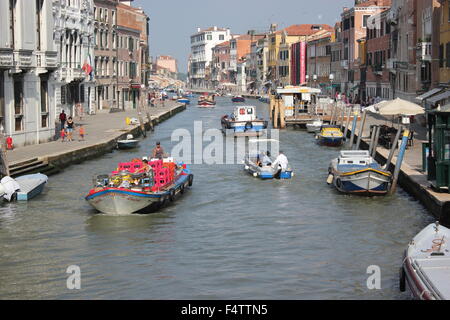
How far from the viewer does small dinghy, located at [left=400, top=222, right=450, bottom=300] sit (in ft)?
40.3

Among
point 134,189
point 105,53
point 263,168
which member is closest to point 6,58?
point 263,168

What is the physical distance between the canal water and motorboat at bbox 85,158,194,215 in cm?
35

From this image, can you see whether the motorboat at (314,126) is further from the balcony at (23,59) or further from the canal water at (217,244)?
the canal water at (217,244)

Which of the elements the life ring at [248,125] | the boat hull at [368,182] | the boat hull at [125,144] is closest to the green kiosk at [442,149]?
the boat hull at [368,182]

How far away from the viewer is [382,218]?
2258 cm

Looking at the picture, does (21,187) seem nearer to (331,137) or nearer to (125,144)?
(125,144)

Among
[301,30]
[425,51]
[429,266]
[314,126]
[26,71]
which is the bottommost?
[429,266]

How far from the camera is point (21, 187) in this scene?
2538cm

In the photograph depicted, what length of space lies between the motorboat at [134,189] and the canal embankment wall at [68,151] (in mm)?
5537

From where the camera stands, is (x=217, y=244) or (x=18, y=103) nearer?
(x=217, y=244)

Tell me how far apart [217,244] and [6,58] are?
1604cm

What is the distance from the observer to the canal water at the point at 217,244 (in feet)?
51.0

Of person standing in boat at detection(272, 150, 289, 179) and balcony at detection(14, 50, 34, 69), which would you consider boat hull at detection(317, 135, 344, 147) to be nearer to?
person standing in boat at detection(272, 150, 289, 179)
